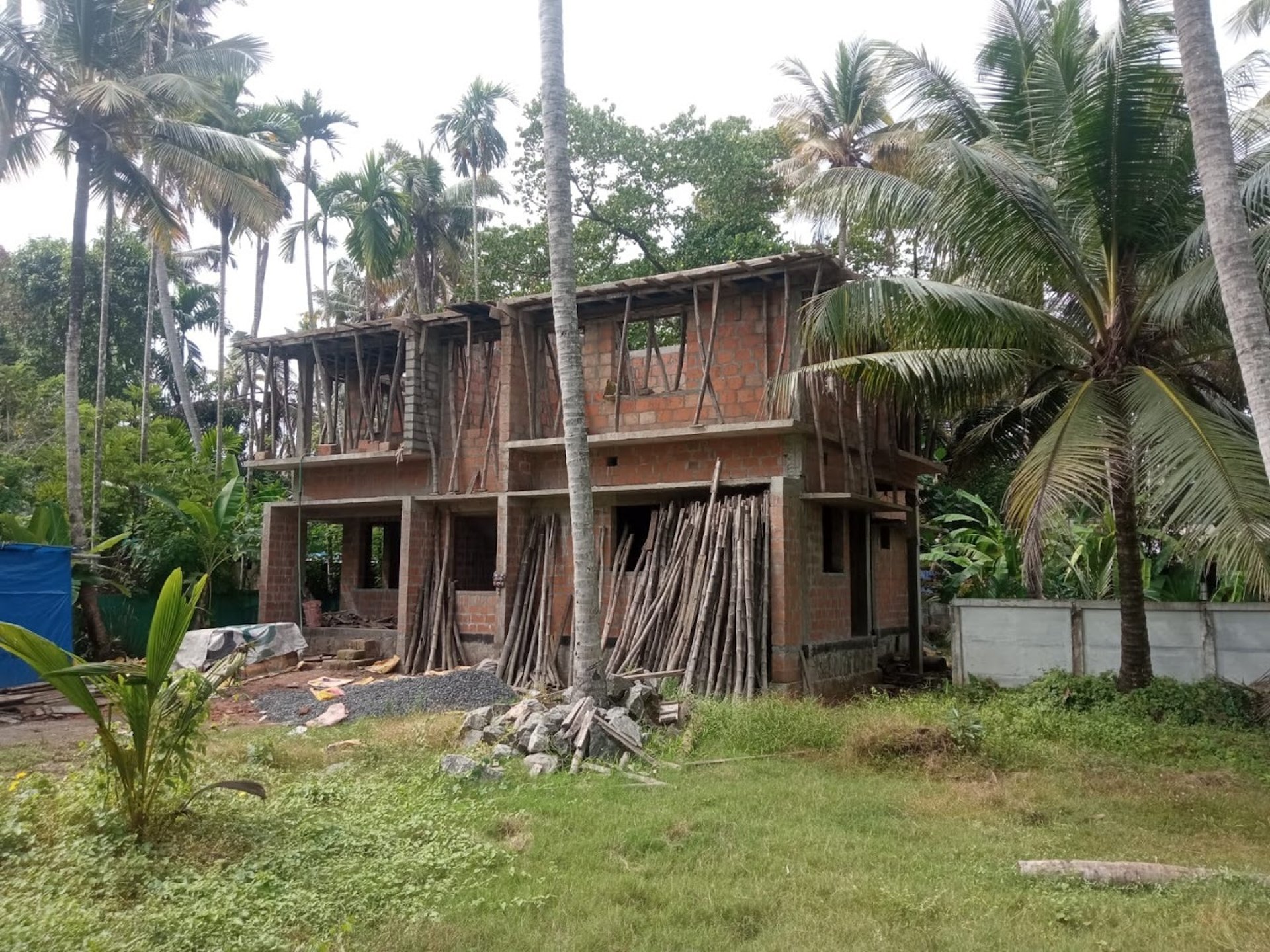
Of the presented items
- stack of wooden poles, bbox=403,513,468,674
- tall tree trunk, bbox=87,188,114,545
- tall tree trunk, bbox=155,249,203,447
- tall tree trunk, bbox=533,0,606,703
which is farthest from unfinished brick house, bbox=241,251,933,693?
tall tree trunk, bbox=155,249,203,447

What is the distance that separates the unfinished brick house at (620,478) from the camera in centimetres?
1204

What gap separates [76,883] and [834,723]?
6.56 metres

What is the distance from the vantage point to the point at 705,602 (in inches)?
459

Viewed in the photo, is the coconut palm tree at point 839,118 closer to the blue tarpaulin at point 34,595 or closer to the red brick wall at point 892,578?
the red brick wall at point 892,578

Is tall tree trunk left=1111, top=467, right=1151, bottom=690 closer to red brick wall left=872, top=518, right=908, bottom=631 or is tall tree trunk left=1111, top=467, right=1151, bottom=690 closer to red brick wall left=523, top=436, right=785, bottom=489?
red brick wall left=523, top=436, right=785, bottom=489

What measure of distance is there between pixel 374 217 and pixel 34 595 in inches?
504

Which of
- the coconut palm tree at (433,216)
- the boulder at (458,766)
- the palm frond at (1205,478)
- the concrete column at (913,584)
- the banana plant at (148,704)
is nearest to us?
the banana plant at (148,704)

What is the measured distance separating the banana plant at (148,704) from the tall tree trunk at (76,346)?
10.7m

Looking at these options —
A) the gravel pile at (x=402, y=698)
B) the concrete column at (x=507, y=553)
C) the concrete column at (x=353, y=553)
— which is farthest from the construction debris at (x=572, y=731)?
the concrete column at (x=353, y=553)

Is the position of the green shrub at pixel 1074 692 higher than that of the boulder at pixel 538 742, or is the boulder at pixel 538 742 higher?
the green shrub at pixel 1074 692

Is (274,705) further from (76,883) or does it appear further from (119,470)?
(119,470)

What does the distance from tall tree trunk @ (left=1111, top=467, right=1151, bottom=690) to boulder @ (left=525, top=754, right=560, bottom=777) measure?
606 cm

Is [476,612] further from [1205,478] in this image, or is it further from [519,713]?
[1205,478]

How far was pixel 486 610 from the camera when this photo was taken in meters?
14.4
